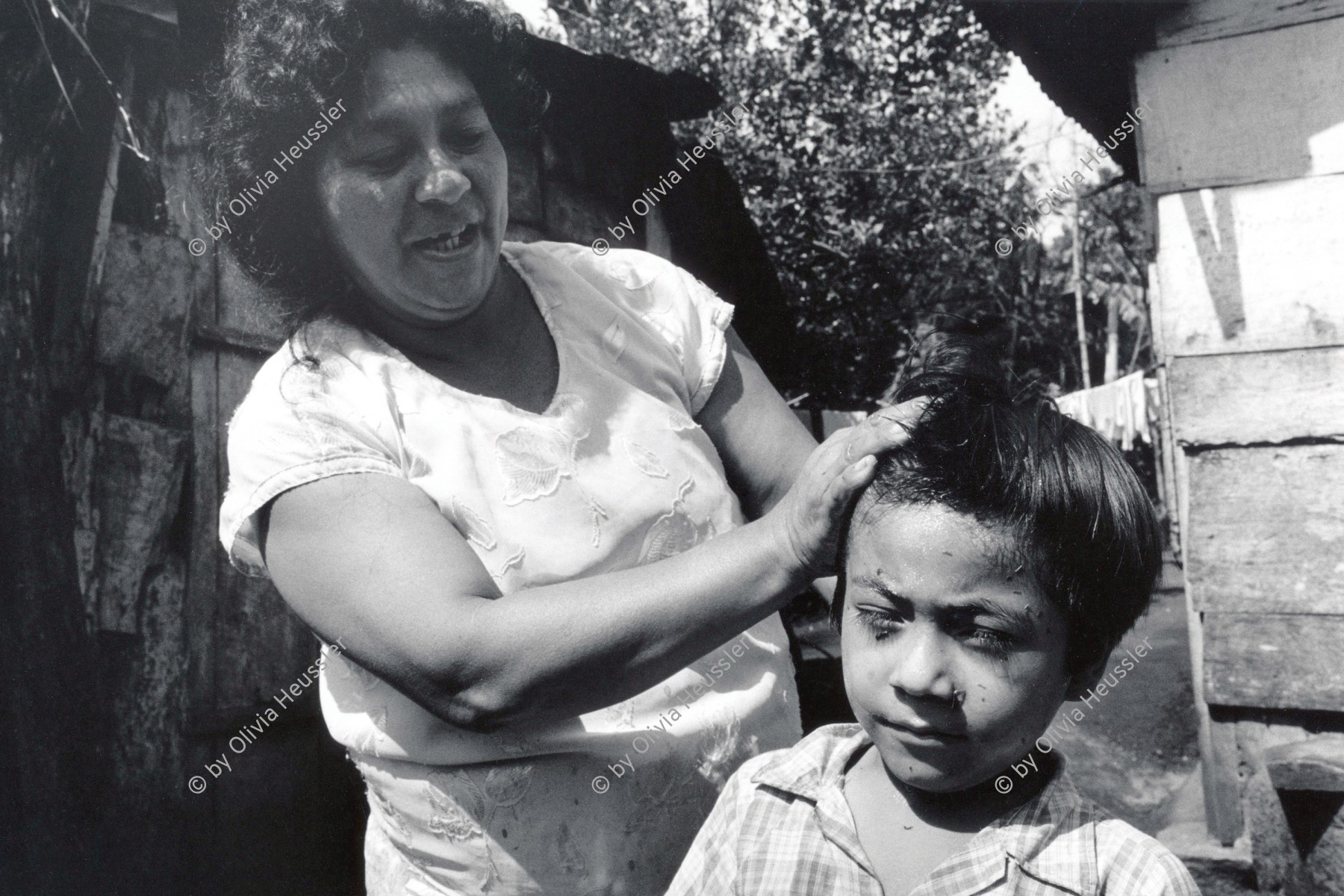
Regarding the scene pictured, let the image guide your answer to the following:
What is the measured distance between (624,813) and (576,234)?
447cm

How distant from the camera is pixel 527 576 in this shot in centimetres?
168

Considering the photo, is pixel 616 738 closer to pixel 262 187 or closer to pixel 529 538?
pixel 529 538

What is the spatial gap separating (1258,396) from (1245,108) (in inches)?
37.4

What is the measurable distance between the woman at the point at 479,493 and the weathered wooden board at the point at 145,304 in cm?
168

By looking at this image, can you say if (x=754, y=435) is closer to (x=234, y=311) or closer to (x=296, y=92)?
(x=296, y=92)

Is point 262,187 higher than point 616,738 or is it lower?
higher

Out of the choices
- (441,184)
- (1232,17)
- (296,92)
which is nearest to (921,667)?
(441,184)

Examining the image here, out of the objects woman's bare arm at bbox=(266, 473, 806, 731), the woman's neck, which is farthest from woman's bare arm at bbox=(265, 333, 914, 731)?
the woman's neck

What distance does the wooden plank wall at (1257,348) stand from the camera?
137 inches

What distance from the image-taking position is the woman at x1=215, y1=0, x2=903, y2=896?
1463mm

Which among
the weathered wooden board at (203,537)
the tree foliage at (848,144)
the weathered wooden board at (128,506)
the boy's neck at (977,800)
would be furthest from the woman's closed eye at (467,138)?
the tree foliage at (848,144)

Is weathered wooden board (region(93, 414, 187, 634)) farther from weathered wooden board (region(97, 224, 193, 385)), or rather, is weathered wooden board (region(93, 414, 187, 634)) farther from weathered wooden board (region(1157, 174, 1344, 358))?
weathered wooden board (region(1157, 174, 1344, 358))

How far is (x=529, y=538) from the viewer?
5.55 ft

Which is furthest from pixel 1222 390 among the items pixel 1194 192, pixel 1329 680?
pixel 1329 680
